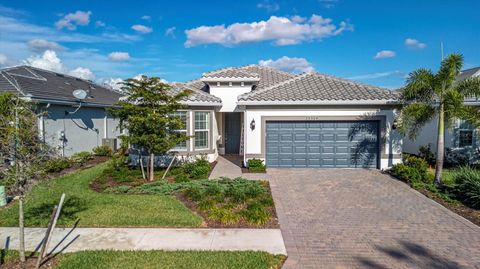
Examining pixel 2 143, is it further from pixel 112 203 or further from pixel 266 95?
pixel 266 95

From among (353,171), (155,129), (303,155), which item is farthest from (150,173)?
(353,171)

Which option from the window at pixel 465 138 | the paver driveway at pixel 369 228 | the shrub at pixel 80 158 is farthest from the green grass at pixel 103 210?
the window at pixel 465 138

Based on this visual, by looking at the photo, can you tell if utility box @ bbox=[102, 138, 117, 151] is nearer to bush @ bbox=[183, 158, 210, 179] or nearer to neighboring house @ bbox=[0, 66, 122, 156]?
neighboring house @ bbox=[0, 66, 122, 156]

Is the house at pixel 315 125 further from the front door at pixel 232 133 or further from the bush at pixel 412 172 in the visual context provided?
the front door at pixel 232 133

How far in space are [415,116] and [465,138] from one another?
6.22 meters

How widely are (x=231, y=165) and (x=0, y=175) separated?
35.9ft

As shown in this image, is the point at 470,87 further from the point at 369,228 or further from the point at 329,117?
the point at 369,228

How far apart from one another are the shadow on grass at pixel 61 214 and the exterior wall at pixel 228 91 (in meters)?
9.27

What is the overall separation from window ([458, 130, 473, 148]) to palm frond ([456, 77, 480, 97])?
5498 mm

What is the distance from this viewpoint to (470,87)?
11.4 metres

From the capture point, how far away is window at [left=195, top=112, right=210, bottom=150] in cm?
1571

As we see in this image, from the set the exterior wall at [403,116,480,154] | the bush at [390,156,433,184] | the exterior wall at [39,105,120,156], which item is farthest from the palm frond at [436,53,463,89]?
the exterior wall at [39,105,120,156]

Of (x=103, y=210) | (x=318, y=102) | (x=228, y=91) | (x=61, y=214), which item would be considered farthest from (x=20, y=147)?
(x=228, y=91)

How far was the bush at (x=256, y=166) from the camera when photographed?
46.5ft
